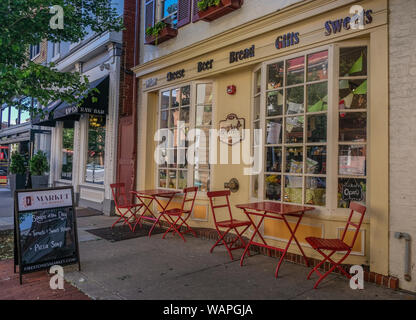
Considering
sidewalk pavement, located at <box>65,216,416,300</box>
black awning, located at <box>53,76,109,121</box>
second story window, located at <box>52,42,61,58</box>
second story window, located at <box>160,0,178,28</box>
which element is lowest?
sidewalk pavement, located at <box>65,216,416,300</box>

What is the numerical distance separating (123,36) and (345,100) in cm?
619

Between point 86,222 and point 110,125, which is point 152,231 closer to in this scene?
point 86,222

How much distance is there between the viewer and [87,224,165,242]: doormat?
6207 millimetres

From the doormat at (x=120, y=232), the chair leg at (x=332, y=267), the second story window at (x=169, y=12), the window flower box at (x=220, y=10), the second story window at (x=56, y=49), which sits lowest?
the doormat at (x=120, y=232)

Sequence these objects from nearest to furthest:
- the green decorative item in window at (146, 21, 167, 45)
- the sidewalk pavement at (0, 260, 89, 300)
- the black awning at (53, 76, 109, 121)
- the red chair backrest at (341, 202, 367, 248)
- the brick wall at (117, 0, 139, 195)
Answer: the sidewalk pavement at (0, 260, 89, 300) < the red chair backrest at (341, 202, 367, 248) < the green decorative item in window at (146, 21, 167, 45) < the brick wall at (117, 0, 139, 195) < the black awning at (53, 76, 109, 121)

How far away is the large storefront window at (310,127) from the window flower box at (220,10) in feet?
4.31

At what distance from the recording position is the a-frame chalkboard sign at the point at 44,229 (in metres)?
3.99

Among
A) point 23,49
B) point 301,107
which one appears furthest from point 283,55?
point 23,49

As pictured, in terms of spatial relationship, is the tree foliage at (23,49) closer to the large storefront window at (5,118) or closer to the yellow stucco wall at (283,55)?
the yellow stucco wall at (283,55)

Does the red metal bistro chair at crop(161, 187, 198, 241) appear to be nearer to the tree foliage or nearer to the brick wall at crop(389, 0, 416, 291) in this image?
the tree foliage

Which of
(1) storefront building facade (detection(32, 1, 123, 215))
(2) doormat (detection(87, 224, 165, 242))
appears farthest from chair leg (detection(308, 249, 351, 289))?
(1) storefront building facade (detection(32, 1, 123, 215))

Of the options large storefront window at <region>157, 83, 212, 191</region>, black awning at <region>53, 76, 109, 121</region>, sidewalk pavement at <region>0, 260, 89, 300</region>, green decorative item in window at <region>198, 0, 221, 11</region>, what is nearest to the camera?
sidewalk pavement at <region>0, 260, 89, 300</region>

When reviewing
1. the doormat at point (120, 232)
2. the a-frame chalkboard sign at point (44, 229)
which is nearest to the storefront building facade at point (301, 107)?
the doormat at point (120, 232)

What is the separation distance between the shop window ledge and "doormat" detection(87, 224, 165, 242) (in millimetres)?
4257
